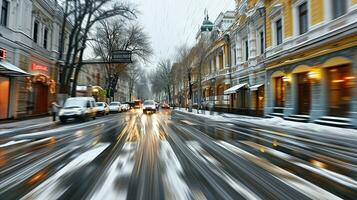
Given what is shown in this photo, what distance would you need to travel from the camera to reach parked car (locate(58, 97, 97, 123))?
19.7 m

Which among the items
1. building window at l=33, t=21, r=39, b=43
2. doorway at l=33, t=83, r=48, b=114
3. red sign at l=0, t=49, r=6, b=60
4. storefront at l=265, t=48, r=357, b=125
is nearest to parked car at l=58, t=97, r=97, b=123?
red sign at l=0, t=49, r=6, b=60

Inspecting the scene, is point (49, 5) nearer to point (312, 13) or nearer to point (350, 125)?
point (312, 13)

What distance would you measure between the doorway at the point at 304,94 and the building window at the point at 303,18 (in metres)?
3.27

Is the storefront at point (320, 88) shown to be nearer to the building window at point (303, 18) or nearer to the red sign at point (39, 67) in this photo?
the building window at point (303, 18)

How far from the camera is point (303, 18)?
19203mm

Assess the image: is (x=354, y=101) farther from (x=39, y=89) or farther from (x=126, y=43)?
(x=126, y=43)

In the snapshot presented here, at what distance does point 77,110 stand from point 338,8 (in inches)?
742

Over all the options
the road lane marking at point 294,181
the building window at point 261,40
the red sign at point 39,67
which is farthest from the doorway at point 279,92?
the red sign at point 39,67

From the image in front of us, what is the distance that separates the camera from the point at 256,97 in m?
27.4

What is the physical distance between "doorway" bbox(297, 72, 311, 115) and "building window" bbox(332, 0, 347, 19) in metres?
4.45

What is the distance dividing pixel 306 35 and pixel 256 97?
1040 centimetres

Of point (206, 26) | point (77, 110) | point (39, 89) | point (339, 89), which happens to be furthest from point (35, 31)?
point (206, 26)

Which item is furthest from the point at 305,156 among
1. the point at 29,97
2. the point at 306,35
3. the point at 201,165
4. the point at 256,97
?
the point at 29,97

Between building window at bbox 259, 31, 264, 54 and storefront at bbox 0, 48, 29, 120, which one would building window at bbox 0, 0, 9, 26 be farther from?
building window at bbox 259, 31, 264, 54
